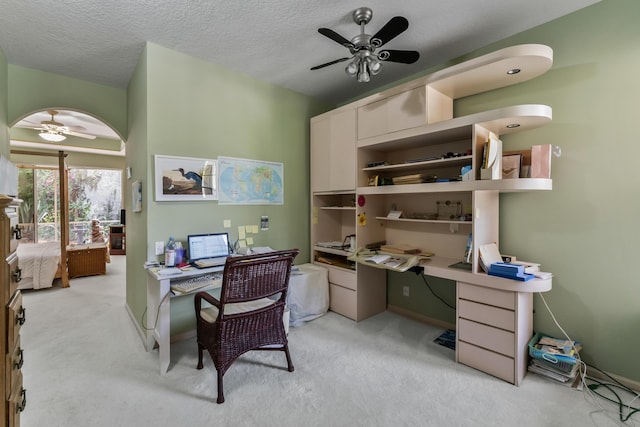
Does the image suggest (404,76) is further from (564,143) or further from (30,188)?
(30,188)

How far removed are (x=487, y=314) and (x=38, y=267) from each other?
5965mm

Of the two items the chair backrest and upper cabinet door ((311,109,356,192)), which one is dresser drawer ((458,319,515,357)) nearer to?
the chair backrest

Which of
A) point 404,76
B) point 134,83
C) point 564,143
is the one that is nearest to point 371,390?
point 564,143

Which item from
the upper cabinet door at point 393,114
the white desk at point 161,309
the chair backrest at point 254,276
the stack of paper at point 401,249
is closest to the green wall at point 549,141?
the white desk at point 161,309

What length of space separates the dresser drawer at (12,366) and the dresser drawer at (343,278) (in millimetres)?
2572

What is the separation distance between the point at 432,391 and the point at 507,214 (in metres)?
1.65

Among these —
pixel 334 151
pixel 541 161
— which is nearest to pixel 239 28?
pixel 334 151

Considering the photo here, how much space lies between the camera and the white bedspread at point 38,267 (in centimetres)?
425

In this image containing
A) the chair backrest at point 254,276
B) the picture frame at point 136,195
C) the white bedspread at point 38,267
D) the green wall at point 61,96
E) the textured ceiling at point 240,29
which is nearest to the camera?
the chair backrest at point 254,276

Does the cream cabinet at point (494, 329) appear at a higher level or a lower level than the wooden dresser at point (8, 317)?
lower

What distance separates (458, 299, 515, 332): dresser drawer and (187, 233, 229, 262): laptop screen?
2243 millimetres

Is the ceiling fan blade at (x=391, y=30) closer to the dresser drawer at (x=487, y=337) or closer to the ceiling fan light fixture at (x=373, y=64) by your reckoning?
the ceiling fan light fixture at (x=373, y=64)

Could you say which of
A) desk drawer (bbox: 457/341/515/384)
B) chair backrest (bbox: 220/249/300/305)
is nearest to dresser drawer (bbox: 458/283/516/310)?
desk drawer (bbox: 457/341/515/384)

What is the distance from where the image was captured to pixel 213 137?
2959mm
